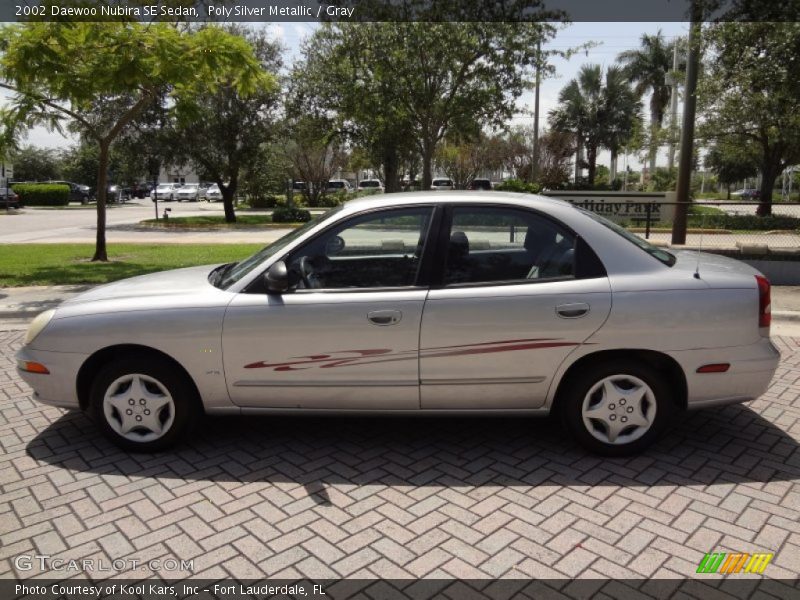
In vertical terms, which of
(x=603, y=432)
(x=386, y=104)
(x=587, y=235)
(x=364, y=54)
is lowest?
(x=603, y=432)

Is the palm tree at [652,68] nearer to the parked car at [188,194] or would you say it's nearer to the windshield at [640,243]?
the parked car at [188,194]

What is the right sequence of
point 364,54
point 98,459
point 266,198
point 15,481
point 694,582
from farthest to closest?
point 266,198, point 364,54, point 98,459, point 15,481, point 694,582

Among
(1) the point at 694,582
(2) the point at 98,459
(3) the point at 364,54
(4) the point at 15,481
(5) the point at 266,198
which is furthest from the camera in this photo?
(5) the point at 266,198

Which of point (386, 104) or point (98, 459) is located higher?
point (386, 104)

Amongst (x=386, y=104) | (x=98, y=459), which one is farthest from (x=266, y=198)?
(x=98, y=459)

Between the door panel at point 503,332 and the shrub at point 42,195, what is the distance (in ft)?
160

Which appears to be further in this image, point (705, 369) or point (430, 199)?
point (430, 199)

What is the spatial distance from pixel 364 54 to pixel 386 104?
59.2 inches

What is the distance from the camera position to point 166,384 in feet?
13.5

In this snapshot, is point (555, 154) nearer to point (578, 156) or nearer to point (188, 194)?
point (578, 156)

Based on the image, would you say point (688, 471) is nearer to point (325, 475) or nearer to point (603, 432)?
point (603, 432)

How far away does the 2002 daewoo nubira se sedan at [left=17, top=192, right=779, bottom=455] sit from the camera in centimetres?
→ 397

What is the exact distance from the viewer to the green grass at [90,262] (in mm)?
11648

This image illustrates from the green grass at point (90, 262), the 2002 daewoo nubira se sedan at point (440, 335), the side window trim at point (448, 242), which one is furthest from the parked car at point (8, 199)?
the side window trim at point (448, 242)
